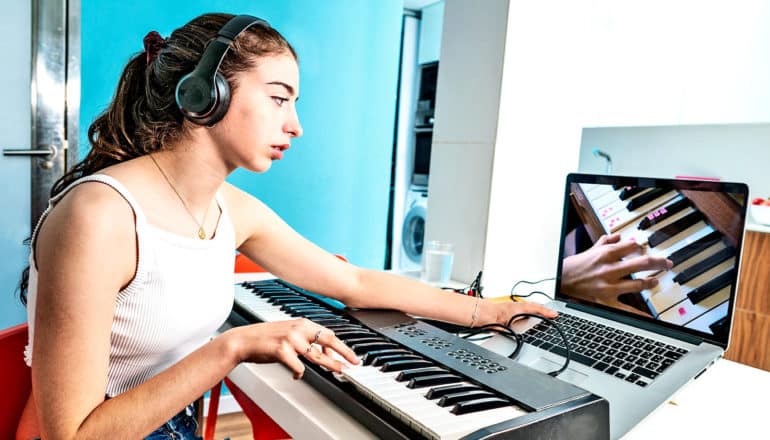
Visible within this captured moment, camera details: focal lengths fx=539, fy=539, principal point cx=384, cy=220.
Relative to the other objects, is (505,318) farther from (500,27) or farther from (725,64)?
(725,64)

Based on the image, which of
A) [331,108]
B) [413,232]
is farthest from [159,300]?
[413,232]

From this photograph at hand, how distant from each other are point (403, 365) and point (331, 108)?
2.16 m

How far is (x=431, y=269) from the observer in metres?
1.58

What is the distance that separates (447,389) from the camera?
663 millimetres

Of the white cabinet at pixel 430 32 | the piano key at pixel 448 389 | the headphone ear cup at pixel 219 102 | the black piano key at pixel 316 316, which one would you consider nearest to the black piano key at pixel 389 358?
the piano key at pixel 448 389

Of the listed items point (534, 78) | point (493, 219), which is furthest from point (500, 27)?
point (493, 219)

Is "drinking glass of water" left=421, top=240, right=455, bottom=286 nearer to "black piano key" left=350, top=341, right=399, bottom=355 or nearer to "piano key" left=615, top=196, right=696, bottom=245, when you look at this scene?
"piano key" left=615, top=196, right=696, bottom=245

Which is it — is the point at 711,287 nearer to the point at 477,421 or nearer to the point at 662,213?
the point at 662,213

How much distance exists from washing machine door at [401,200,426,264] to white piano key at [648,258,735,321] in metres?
2.86

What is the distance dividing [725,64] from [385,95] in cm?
162

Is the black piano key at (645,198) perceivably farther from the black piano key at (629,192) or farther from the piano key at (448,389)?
the piano key at (448,389)

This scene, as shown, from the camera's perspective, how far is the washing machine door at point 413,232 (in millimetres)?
3875

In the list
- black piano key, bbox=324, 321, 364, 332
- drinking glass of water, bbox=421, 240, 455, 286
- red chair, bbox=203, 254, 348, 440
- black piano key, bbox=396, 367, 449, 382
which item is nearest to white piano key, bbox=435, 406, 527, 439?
black piano key, bbox=396, 367, 449, 382

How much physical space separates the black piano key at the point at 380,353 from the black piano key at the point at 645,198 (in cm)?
58
